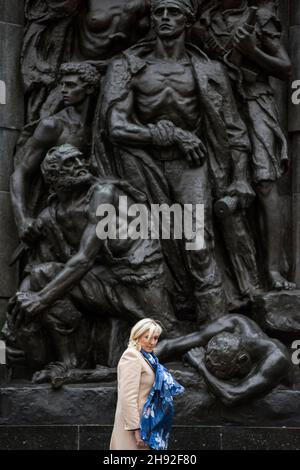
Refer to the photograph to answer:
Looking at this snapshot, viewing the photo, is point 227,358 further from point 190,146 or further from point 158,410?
point 158,410

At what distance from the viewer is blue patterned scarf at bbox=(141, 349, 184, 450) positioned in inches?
380

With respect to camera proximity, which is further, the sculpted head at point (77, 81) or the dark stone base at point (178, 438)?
the sculpted head at point (77, 81)

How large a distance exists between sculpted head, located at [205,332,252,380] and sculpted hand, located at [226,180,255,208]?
5.78 ft

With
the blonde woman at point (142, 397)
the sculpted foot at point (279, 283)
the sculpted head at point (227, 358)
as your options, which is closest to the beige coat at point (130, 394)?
the blonde woman at point (142, 397)

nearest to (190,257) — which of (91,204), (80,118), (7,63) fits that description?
(91,204)

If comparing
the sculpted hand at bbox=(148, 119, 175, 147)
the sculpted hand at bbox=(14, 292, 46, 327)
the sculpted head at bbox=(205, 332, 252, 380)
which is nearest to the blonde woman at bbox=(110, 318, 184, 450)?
the sculpted head at bbox=(205, 332, 252, 380)

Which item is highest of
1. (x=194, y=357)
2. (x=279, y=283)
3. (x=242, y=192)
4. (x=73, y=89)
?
(x=73, y=89)

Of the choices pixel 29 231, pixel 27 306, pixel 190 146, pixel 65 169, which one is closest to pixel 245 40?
pixel 190 146

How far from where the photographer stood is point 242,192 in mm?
13828

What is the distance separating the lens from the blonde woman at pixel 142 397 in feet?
31.4

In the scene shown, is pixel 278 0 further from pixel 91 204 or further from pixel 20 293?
pixel 20 293

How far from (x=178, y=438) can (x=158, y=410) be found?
9.37 ft

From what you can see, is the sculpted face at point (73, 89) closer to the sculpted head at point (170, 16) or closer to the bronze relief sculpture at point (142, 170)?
the bronze relief sculpture at point (142, 170)

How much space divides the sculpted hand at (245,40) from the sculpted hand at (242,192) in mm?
1536
